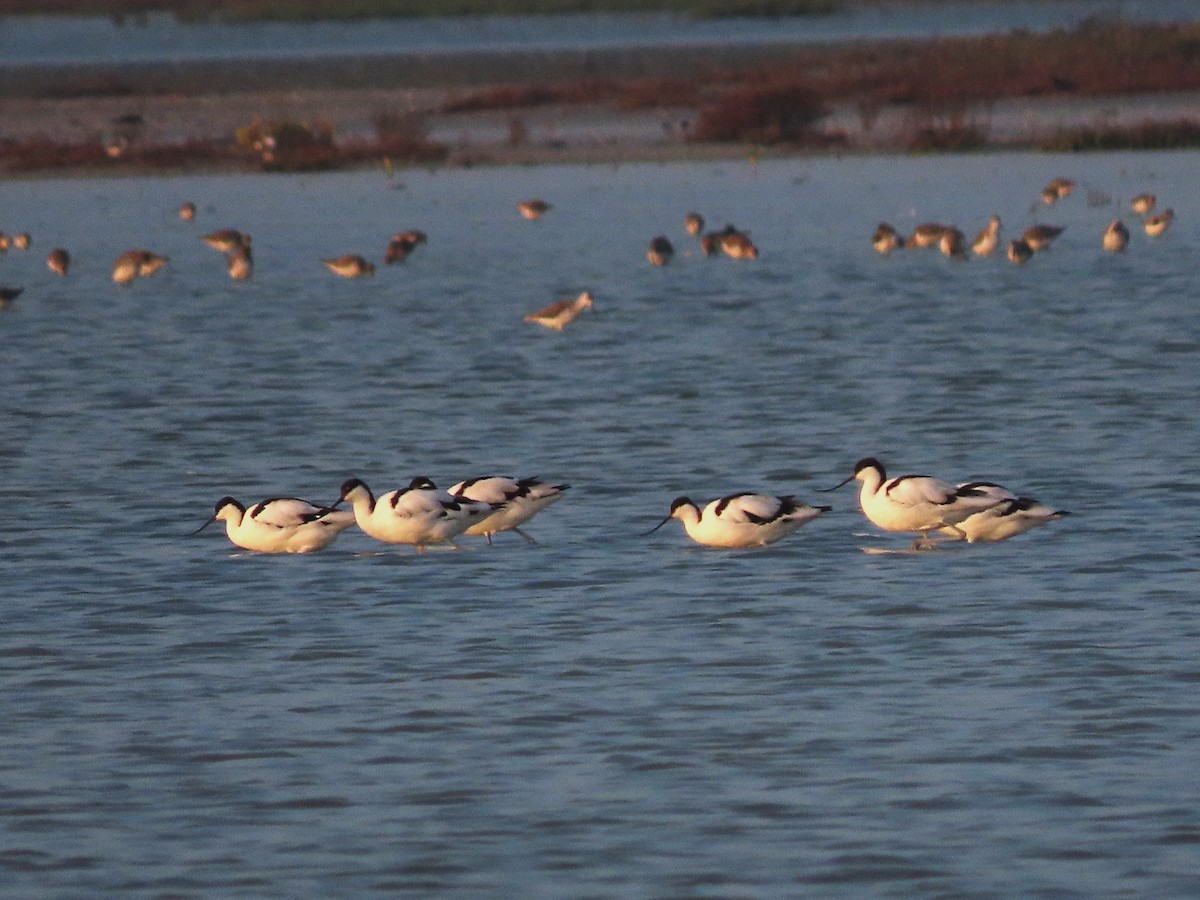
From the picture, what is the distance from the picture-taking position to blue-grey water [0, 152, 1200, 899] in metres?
8.78

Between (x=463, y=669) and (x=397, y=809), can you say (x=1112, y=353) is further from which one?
(x=397, y=809)

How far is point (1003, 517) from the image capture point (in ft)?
45.9

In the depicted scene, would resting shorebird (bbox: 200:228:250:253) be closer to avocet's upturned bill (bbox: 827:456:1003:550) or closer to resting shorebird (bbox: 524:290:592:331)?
resting shorebird (bbox: 524:290:592:331)

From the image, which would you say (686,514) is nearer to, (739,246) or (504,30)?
(739,246)

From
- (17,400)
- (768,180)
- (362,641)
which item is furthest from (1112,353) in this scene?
(768,180)

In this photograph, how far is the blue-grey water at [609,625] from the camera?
28.8 ft

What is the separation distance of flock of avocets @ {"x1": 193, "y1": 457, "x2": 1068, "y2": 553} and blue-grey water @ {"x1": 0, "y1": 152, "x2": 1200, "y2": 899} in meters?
0.19

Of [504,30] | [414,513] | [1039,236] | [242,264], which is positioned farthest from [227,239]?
[504,30]

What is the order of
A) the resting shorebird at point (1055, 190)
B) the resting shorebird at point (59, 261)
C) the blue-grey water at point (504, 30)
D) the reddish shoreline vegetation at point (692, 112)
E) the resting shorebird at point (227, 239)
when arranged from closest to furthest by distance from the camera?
the resting shorebird at point (59, 261)
the resting shorebird at point (227, 239)
the resting shorebird at point (1055, 190)
the reddish shoreline vegetation at point (692, 112)
the blue-grey water at point (504, 30)

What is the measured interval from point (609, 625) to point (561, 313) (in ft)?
49.2

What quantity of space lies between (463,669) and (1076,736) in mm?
2995

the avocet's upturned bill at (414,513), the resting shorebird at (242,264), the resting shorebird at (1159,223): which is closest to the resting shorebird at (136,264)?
the resting shorebird at (242,264)

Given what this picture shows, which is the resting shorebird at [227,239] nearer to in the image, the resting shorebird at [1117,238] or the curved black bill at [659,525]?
the resting shorebird at [1117,238]

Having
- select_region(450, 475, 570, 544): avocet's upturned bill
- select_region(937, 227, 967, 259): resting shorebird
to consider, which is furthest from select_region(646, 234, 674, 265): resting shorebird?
select_region(450, 475, 570, 544): avocet's upturned bill
